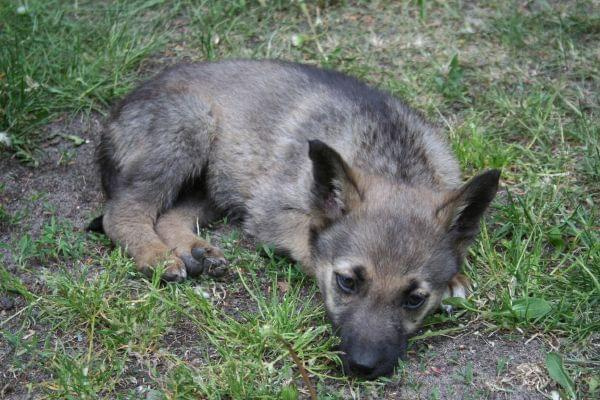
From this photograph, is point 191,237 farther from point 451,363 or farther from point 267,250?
point 451,363

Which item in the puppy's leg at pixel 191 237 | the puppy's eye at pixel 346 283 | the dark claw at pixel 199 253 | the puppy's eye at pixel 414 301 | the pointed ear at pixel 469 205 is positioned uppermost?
the pointed ear at pixel 469 205

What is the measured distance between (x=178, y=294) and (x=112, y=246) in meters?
0.79

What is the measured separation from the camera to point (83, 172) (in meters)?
6.10

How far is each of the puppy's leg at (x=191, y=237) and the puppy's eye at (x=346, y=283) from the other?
3.11 feet

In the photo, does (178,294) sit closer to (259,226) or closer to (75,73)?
(259,226)

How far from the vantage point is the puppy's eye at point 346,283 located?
14.2 ft

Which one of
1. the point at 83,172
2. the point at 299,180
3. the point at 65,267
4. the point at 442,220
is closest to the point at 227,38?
the point at 83,172

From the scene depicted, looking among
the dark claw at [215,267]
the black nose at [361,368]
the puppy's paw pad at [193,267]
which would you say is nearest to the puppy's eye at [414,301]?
the black nose at [361,368]

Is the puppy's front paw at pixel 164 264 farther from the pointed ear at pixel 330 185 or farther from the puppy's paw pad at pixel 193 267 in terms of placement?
the pointed ear at pixel 330 185

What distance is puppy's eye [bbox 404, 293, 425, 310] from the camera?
431 centimetres

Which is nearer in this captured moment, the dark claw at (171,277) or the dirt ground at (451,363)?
the dirt ground at (451,363)

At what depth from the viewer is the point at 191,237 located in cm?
536

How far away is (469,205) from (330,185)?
779 millimetres

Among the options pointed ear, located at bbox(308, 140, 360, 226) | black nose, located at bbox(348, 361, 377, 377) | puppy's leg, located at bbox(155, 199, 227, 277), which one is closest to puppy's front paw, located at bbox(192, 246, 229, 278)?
puppy's leg, located at bbox(155, 199, 227, 277)
